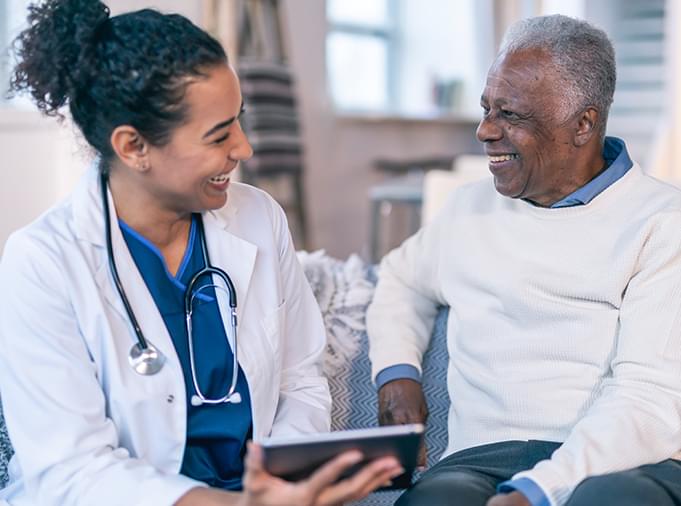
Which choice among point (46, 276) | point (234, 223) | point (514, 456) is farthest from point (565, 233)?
point (46, 276)

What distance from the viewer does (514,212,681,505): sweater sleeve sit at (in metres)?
1.36

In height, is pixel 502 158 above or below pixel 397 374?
above

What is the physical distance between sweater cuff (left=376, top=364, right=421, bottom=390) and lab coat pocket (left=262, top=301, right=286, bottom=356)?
1.02 feet

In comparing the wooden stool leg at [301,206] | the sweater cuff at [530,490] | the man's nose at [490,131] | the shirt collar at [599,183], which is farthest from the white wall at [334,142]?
the sweater cuff at [530,490]

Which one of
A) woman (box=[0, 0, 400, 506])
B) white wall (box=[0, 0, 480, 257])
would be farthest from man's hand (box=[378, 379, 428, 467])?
white wall (box=[0, 0, 480, 257])

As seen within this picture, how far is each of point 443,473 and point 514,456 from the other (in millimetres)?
131

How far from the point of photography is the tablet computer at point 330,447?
1.13m

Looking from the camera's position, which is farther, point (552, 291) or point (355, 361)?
point (355, 361)

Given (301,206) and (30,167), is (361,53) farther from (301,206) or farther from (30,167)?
(30,167)

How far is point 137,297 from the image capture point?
137 centimetres

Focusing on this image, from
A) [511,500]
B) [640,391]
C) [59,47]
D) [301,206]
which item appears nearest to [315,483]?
[511,500]

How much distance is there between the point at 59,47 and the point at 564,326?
2.81 ft

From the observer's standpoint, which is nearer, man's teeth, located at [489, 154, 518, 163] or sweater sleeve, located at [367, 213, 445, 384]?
man's teeth, located at [489, 154, 518, 163]

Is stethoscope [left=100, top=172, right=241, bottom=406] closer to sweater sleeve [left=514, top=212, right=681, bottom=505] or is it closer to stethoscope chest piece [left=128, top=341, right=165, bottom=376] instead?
stethoscope chest piece [left=128, top=341, right=165, bottom=376]
